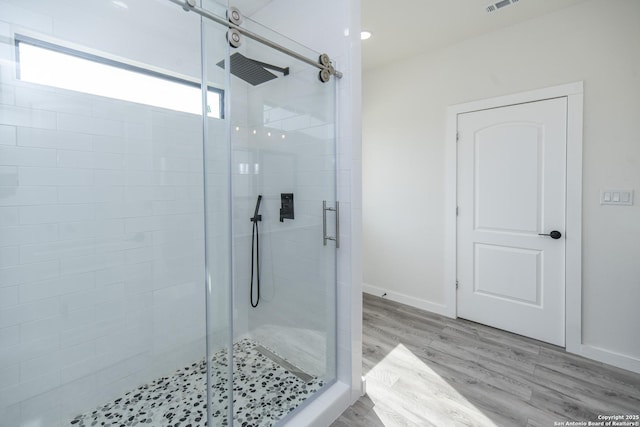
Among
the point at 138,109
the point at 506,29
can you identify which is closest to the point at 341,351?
the point at 138,109

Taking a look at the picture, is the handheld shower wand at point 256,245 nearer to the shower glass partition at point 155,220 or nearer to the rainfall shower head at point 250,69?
the shower glass partition at point 155,220

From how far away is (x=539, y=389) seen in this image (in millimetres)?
1948

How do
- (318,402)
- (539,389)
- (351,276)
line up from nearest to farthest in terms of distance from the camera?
(318,402) < (351,276) < (539,389)

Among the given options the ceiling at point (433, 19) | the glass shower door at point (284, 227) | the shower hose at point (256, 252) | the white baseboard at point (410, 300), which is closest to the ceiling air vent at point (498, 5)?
the ceiling at point (433, 19)

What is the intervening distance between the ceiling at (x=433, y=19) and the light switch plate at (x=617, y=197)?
1.44 meters

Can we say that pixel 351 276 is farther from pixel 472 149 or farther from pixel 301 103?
pixel 472 149

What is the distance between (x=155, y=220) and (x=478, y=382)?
236 centimetres

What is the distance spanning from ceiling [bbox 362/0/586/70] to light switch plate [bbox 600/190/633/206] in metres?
1.44

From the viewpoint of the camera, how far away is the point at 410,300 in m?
3.31

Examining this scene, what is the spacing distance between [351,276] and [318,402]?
73cm

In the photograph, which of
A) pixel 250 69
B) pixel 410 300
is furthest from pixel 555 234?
pixel 250 69

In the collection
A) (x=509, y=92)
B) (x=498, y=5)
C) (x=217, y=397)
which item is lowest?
(x=217, y=397)

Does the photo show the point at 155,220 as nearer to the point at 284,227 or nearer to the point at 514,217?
the point at 284,227

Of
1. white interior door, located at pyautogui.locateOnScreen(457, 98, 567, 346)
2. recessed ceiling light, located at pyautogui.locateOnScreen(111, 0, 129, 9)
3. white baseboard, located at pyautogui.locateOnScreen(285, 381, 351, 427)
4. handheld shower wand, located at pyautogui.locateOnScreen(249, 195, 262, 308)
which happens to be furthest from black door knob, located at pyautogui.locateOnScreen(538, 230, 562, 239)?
recessed ceiling light, located at pyautogui.locateOnScreen(111, 0, 129, 9)
